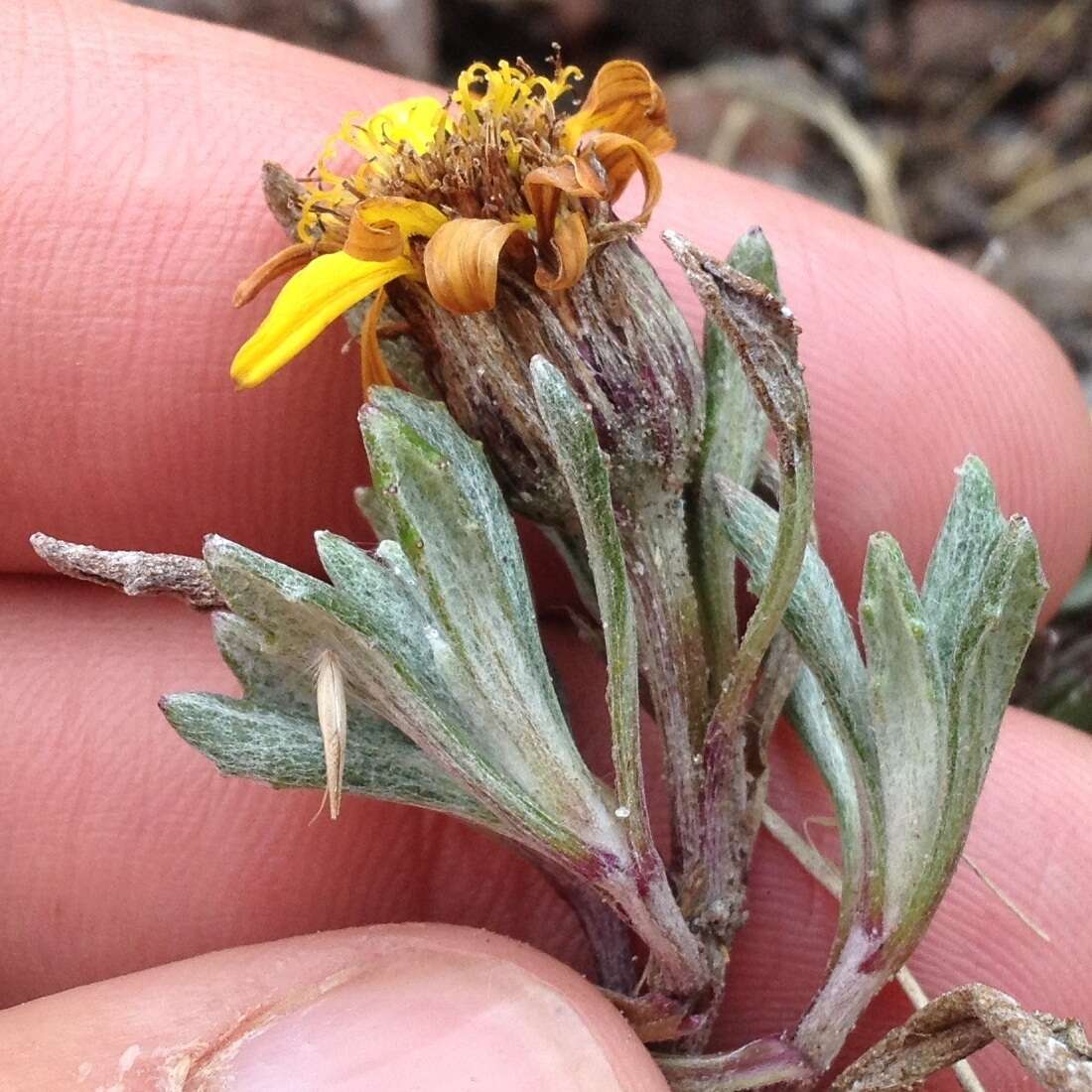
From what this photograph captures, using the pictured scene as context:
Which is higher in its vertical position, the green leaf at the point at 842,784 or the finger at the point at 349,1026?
the green leaf at the point at 842,784

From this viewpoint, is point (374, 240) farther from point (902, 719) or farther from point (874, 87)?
point (874, 87)

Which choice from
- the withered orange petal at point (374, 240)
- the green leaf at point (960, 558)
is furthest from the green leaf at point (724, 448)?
the withered orange petal at point (374, 240)

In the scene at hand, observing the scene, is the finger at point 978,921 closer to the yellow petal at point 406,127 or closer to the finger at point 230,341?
the finger at point 230,341

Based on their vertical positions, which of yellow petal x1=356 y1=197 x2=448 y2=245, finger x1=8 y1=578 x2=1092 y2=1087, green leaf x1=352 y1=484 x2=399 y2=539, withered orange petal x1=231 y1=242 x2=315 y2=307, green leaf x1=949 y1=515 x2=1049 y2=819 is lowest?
finger x1=8 y1=578 x2=1092 y2=1087

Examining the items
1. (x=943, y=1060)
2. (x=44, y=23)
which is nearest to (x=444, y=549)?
(x=943, y=1060)

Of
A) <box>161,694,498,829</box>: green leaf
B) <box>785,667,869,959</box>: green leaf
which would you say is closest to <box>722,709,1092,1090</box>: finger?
<box>785,667,869,959</box>: green leaf

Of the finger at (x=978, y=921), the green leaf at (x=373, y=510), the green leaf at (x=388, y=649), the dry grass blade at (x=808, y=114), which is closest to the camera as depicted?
the green leaf at (x=388, y=649)

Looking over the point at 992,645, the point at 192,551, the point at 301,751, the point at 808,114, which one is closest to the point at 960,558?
the point at 992,645

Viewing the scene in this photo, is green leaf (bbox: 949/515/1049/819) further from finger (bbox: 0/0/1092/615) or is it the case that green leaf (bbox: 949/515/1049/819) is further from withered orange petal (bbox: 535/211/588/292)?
finger (bbox: 0/0/1092/615)
